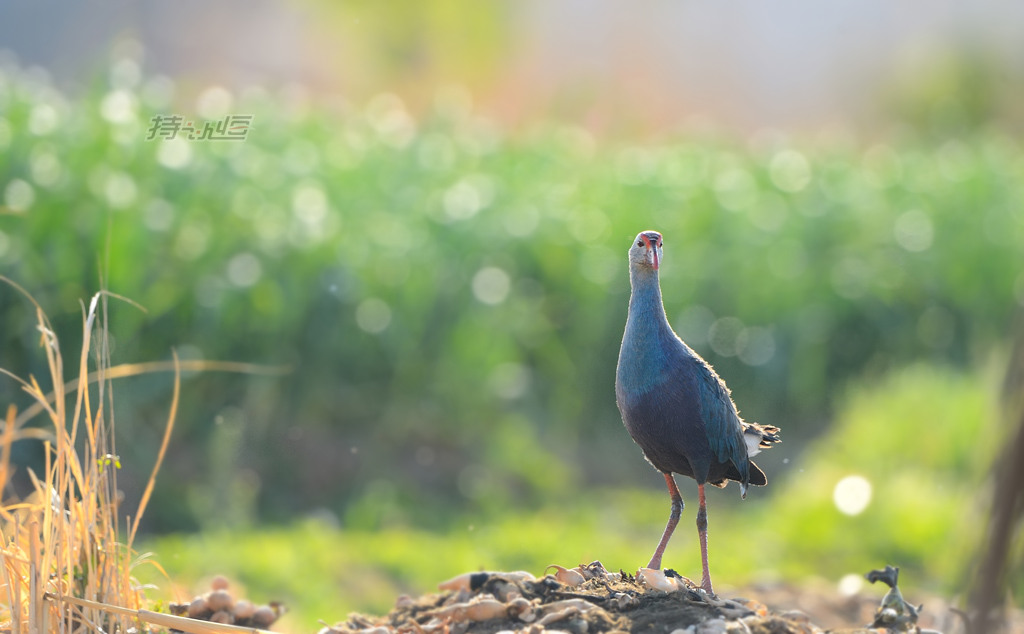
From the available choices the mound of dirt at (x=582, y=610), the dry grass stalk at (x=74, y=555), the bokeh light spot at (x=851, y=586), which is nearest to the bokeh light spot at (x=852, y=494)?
the bokeh light spot at (x=851, y=586)

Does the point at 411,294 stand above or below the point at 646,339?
above

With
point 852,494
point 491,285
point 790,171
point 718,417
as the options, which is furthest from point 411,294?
point 790,171

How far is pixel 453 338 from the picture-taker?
Result: 5758mm

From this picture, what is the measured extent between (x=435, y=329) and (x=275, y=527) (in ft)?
5.13

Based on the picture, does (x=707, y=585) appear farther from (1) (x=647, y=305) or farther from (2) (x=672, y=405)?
(1) (x=647, y=305)

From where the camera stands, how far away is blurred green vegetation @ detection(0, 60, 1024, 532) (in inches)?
197

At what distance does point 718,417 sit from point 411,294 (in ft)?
13.2

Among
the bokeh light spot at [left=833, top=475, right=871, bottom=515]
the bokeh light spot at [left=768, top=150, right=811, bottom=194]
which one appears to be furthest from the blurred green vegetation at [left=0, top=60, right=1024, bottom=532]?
the bokeh light spot at [left=833, top=475, right=871, bottom=515]

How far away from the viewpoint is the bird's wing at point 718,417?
5.95 ft

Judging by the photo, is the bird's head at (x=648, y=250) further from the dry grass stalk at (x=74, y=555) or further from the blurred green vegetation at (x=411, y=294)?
the blurred green vegetation at (x=411, y=294)

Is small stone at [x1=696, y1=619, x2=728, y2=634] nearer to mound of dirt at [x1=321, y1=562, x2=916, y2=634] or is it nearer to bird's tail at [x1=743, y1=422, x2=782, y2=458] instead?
mound of dirt at [x1=321, y1=562, x2=916, y2=634]

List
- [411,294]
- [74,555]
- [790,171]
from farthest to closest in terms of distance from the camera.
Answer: [790,171], [411,294], [74,555]

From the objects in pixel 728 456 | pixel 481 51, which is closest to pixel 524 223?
pixel 728 456

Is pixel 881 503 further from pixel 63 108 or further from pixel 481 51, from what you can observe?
pixel 481 51
